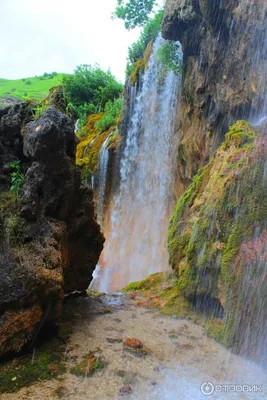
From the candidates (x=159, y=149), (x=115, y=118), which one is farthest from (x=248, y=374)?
(x=115, y=118)

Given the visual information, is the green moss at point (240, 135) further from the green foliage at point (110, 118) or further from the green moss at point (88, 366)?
the green foliage at point (110, 118)

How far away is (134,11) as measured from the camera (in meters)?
19.0

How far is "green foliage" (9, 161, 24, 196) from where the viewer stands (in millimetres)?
6191

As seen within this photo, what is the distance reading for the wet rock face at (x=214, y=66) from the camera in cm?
887

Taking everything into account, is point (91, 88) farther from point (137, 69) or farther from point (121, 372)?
point (121, 372)

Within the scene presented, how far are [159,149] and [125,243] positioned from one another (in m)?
4.68

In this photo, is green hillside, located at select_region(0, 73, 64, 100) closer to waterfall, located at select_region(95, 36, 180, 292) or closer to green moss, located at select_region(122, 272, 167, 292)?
waterfall, located at select_region(95, 36, 180, 292)

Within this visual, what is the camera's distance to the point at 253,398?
4.37 metres

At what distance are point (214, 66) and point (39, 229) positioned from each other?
7.64 m

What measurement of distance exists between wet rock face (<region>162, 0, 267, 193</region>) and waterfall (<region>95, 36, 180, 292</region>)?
1.97m

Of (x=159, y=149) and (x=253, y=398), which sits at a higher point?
(x=159, y=149)

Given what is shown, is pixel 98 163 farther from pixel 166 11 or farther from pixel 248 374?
pixel 248 374

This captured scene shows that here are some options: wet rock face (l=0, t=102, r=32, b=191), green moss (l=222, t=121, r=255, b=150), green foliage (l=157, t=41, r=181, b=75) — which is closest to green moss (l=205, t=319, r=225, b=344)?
green moss (l=222, t=121, r=255, b=150)

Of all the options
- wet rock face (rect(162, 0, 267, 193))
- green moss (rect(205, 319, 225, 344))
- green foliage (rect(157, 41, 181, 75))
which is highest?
green foliage (rect(157, 41, 181, 75))
